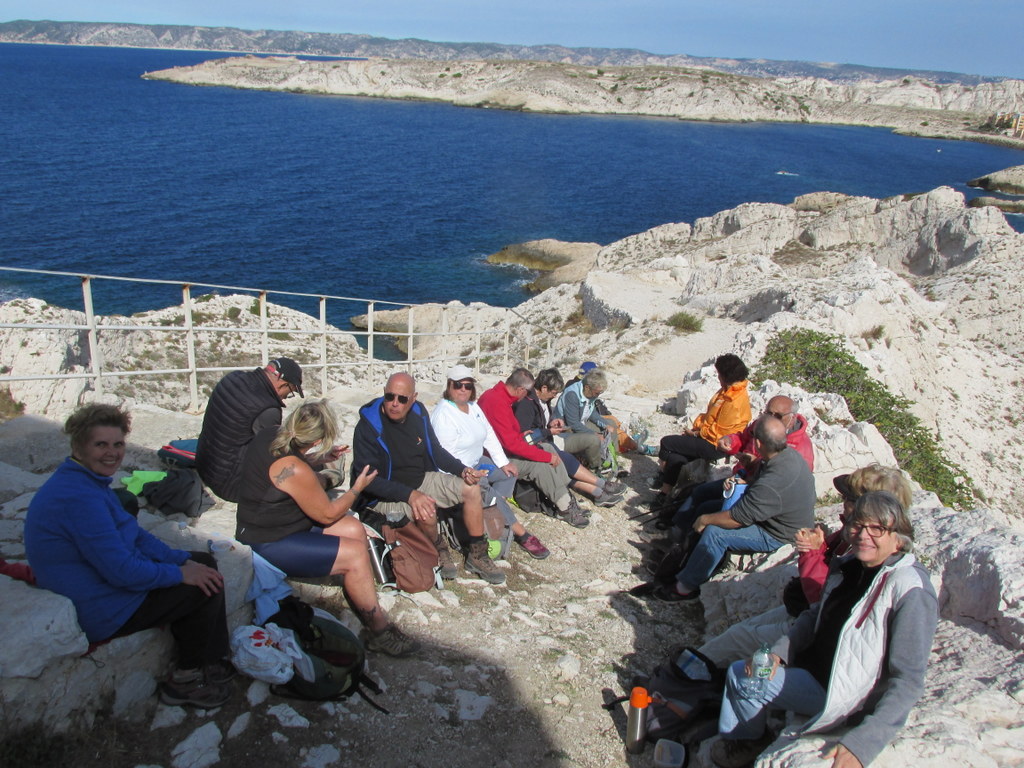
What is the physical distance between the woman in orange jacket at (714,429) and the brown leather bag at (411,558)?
10.0 ft

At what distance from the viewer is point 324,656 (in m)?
3.93

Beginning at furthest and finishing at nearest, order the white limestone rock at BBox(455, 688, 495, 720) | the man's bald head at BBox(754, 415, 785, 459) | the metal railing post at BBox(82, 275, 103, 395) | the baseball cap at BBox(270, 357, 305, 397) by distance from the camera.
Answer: the metal railing post at BBox(82, 275, 103, 395) → the baseball cap at BBox(270, 357, 305, 397) → the man's bald head at BBox(754, 415, 785, 459) → the white limestone rock at BBox(455, 688, 495, 720)

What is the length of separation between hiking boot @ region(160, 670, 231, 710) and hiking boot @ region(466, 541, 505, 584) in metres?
2.26

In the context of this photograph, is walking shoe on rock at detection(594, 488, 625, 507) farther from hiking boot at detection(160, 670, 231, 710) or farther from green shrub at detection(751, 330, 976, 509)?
green shrub at detection(751, 330, 976, 509)

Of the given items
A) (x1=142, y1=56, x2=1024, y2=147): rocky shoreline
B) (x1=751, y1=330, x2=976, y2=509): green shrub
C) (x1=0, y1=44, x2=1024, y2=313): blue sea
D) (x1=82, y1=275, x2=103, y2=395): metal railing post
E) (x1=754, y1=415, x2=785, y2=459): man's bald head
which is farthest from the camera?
(x1=142, y1=56, x2=1024, y2=147): rocky shoreline

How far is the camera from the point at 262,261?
34750 millimetres

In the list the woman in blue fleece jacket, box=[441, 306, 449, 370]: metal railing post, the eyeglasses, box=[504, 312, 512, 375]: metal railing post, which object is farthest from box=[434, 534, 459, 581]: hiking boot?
box=[504, 312, 512, 375]: metal railing post

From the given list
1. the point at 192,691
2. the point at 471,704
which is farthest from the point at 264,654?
the point at 471,704

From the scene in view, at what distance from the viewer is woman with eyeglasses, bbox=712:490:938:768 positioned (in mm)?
3051

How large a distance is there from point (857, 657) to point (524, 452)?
3587 mm

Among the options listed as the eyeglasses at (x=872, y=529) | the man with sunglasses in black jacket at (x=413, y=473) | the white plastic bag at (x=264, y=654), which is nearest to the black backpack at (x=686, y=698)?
the eyeglasses at (x=872, y=529)

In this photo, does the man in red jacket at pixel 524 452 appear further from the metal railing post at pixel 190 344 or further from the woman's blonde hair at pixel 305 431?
the metal railing post at pixel 190 344

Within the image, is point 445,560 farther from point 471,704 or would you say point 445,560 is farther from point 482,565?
point 471,704

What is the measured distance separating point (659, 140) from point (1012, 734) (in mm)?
98370
